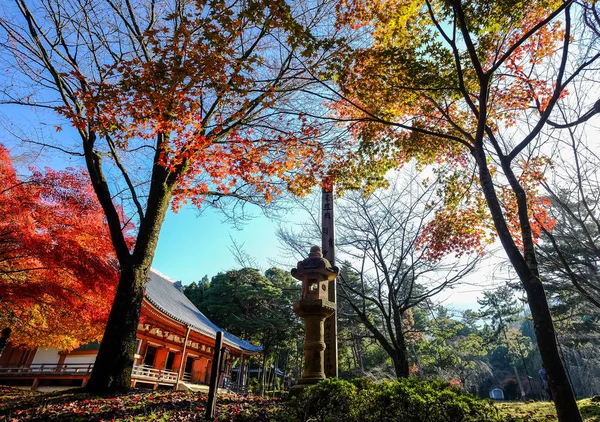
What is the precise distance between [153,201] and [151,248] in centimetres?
104

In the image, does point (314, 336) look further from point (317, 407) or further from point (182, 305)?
point (182, 305)

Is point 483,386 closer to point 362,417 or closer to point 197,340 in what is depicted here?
point 197,340

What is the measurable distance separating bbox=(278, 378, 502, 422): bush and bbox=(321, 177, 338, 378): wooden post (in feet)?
6.33

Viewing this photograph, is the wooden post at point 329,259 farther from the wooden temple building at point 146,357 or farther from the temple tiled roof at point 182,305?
the temple tiled roof at point 182,305

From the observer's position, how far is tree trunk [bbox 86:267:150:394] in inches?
201

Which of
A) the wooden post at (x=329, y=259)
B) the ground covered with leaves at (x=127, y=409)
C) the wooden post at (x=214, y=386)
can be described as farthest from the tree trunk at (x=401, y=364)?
the wooden post at (x=214, y=386)

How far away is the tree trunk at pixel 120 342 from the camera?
511 cm

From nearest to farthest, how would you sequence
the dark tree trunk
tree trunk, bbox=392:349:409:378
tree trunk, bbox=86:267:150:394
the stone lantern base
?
tree trunk, bbox=86:267:150:394 < the dark tree trunk < the stone lantern base < tree trunk, bbox=392:349:409:378

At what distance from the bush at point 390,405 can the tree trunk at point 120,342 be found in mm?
2933

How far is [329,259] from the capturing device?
750 centimetres

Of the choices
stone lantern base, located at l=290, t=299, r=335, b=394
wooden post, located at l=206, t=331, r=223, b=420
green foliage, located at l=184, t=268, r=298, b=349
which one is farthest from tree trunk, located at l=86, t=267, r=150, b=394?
green foliage, located at l=184, t=268, r=298, b=349

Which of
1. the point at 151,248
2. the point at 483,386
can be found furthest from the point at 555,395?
the point at 483,386

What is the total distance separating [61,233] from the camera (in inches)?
318

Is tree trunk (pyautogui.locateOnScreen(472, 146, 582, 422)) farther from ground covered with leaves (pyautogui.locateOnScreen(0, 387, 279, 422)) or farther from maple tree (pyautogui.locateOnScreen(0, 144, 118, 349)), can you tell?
maple tree (pyautogui.locateOnScreen(0, 144, 118, 349))
